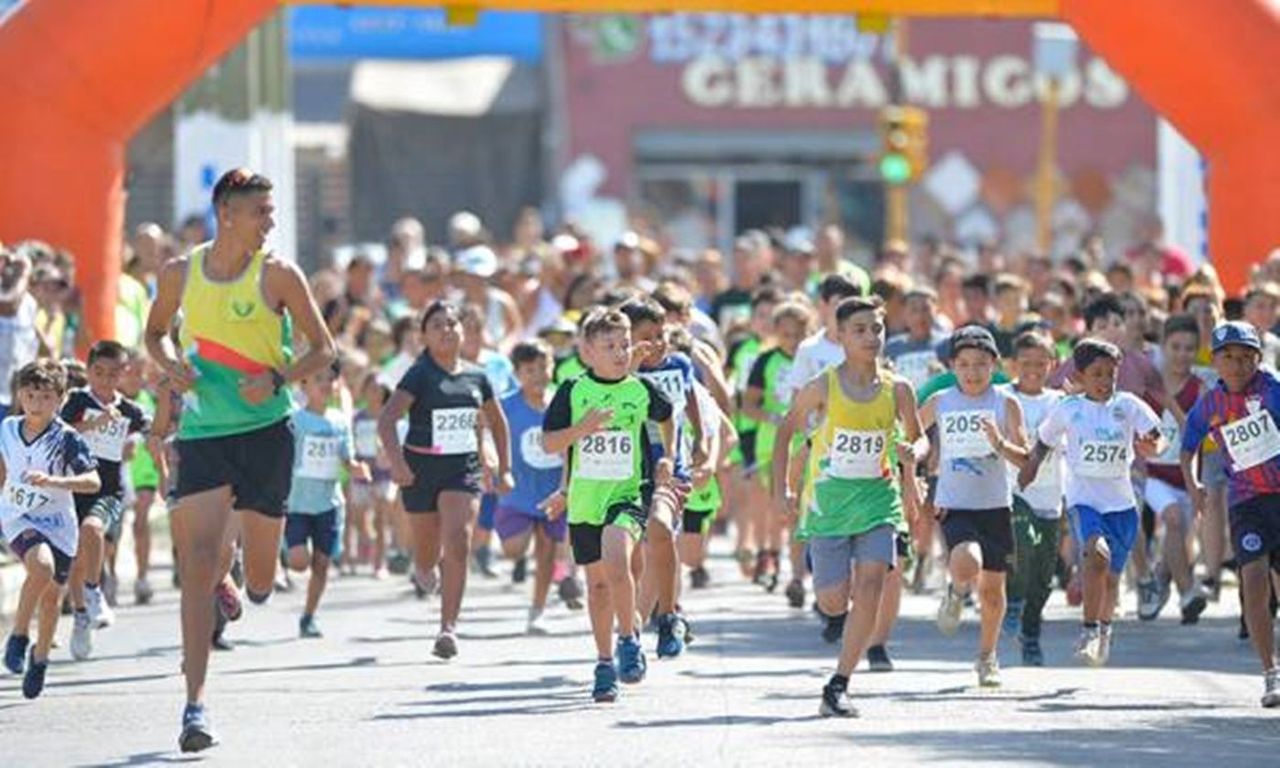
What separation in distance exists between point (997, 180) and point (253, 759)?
35979mm

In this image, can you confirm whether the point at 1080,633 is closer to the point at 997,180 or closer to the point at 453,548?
the point at 453,548

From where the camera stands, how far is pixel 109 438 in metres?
16.5

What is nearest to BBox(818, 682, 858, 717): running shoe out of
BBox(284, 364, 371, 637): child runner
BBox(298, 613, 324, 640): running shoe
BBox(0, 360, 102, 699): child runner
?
BBox(0, 360, 102, 699): child runner

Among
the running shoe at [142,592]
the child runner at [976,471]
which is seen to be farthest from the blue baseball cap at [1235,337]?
the running shoe at [142,592]

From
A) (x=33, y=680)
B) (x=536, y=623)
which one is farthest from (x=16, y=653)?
(x=536, y=623)

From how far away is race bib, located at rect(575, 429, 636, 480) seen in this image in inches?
566

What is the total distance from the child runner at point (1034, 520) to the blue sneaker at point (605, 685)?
249 cm

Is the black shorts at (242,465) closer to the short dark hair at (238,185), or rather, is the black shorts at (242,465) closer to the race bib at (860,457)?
the short dark hair at (238,185)

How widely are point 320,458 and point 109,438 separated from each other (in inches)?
84.5

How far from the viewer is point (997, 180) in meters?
47.3

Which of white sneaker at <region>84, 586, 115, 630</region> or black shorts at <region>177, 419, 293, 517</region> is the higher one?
black shorts at <region>177, 419, 293, 517</region>

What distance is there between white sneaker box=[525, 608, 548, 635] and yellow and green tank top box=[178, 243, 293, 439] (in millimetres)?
4996

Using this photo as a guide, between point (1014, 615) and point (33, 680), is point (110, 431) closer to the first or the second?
point (33, 680)

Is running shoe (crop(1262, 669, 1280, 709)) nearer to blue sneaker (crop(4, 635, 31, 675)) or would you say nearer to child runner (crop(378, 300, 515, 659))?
child runner (crop(378, 300, 515, 659))
